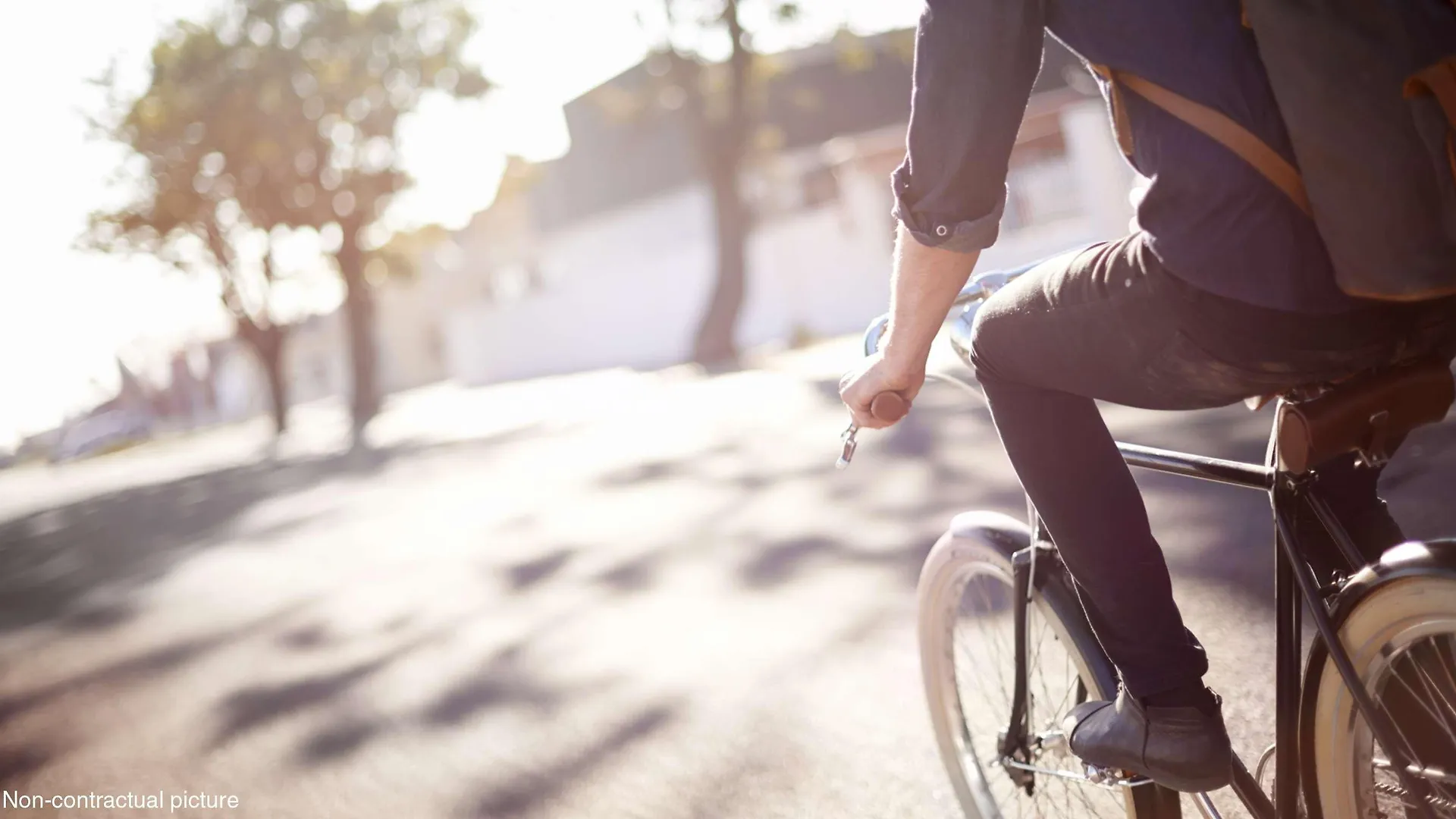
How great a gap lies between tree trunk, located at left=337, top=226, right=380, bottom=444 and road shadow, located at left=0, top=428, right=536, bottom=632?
330 inches

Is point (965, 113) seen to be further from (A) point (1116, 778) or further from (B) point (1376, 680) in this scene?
(A) point (1116, 778)

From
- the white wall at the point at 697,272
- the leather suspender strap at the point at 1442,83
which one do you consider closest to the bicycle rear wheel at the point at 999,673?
the leather suspender strap at the point at 1442,83

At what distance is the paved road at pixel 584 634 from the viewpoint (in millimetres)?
3783

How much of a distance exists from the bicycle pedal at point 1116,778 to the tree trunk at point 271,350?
33.4 meters

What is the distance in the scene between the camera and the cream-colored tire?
4.88 feet

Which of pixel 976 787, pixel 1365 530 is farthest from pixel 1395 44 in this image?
pixel 976 787

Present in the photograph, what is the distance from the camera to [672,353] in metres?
33.1

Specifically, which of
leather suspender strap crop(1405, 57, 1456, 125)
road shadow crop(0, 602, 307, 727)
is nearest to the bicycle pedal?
leather suspender strap crop(1405, 57, 1456, 125)

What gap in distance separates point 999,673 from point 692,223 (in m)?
40.5

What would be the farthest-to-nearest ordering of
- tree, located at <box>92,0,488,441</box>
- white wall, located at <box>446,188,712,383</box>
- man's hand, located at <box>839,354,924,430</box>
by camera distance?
white wall, located at <box>446,188,712,383</box> → tree, located at <box>92,0,488,441</box> → man's hand, located at <box>839,354,924,430</box>

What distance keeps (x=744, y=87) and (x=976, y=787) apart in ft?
69.1

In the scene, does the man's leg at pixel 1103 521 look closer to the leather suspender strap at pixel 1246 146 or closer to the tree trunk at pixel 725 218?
the leather suspender strap at pixel 1246 146

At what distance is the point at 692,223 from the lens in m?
42.5

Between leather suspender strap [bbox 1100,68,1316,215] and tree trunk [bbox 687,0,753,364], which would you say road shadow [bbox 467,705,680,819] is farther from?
tree trunk [bbox 687,0,753,364]
